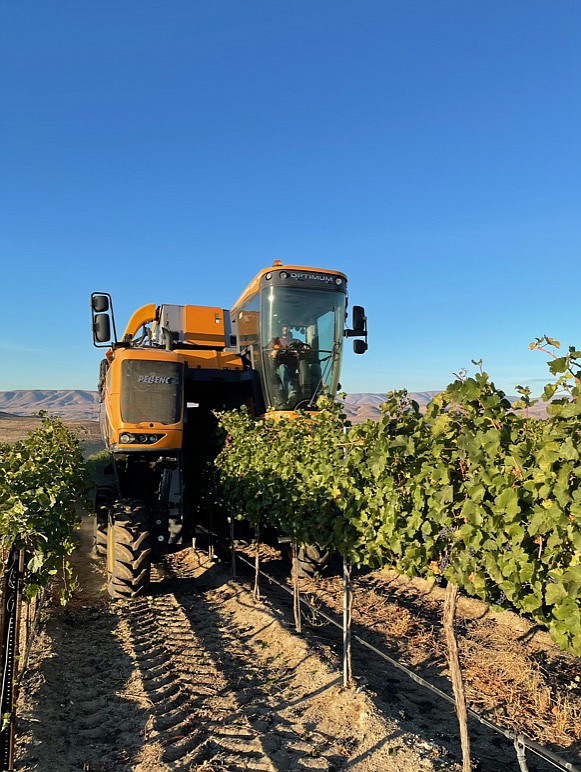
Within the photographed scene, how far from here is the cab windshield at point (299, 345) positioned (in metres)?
8.51

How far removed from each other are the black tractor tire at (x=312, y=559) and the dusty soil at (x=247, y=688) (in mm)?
326

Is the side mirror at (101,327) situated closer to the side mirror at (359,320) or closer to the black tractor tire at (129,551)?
the black tractor tire at (129,551)

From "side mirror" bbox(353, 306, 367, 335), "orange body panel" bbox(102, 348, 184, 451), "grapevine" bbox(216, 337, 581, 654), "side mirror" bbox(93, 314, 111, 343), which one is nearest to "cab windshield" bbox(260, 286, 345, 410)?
"side mirror" bbox(353, 306, 367, 335)

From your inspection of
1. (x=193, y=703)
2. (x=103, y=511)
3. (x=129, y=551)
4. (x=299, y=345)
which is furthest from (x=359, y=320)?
(x=193, y=703)

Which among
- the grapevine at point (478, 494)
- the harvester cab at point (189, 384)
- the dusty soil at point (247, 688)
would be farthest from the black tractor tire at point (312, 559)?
the grapevine at point (478, 494)

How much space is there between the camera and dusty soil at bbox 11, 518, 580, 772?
145 inches

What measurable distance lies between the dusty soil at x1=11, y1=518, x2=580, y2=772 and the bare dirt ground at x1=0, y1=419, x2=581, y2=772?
0.01 metres

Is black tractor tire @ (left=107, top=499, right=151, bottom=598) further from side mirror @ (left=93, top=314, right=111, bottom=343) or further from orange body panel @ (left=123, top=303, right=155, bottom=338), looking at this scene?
orange body panel @ (left=123, top=303, right=155, bottom=338)

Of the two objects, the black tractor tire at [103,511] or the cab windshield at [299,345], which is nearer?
the cab windshield at [299,345]

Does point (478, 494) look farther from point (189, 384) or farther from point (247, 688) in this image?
point (189, 384)

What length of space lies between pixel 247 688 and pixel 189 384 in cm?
523

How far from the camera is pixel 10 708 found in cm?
340

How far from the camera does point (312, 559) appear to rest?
748 centimetres

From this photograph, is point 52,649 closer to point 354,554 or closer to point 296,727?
point 296,727
